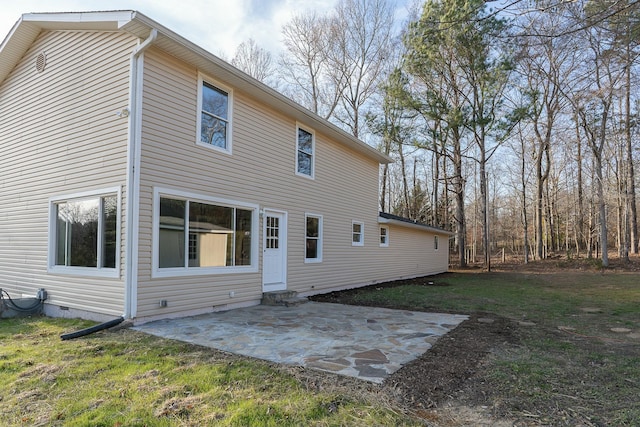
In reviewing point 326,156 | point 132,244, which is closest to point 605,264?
point 326,156

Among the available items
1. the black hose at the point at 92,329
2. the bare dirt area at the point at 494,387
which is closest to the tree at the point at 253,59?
the black hose at the point at 92,329

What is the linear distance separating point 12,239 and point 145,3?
620cm

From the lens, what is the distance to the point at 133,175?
582 cm

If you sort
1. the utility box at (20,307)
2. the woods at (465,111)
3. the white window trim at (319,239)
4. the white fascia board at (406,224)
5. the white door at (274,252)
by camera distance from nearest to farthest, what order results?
the utility box at (20,307)
the white door at (274,252)
the white window trim at (319,239)
the white fascia board at (406,224)
the woods at (465,111)

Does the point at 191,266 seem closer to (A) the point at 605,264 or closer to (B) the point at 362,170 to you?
(B) the point at 362,170

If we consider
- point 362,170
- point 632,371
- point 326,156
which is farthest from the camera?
point 362,170

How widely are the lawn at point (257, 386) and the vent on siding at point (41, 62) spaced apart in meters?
5.38

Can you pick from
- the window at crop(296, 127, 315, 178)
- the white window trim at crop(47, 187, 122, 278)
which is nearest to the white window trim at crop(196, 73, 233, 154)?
the white window trim at crop(47, 187, 122, 278)

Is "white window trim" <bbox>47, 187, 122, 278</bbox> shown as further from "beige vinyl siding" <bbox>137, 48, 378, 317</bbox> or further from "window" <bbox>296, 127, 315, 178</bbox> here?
"window" <bbox>296, 127, 315, 178</bbox>

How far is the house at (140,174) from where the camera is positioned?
5988 mm

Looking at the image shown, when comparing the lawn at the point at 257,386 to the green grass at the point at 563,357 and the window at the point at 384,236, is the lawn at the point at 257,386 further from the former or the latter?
the window at the point at 384,236

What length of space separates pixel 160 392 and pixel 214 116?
17.6 ft

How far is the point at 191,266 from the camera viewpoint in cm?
666

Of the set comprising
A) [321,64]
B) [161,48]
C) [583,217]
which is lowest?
[583,217]
